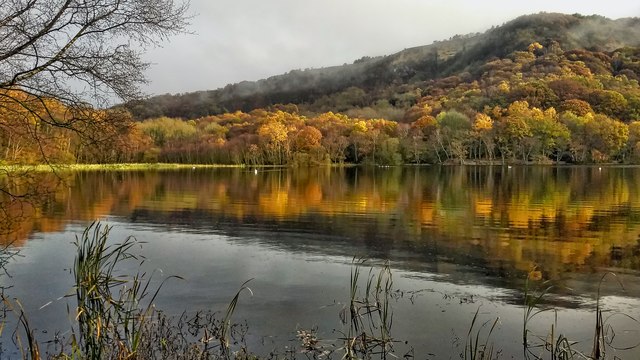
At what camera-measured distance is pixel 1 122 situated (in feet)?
31.1

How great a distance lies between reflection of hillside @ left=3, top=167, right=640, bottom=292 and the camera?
17422 mm

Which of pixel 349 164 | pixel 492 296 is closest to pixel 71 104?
pixel 492 296

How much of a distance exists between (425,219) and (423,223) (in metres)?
1.44

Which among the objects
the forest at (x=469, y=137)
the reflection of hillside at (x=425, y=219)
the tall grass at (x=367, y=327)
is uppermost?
the forest at (x=469, y=137)

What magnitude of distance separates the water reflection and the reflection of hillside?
53mm

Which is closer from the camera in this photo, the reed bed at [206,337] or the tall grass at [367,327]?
the reed bed at [206,337]

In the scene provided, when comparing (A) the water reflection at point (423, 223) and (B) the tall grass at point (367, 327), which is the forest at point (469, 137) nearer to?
(A) the water reflection at point (423, 223)

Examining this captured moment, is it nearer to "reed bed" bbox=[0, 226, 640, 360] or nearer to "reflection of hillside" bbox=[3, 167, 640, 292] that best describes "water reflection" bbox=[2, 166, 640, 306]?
"reflection of hillside" bbox=[3, 167, 640, 292]

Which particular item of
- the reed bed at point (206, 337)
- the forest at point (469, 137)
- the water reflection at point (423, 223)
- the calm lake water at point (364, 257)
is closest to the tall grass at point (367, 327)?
the reed bed at point (206, 337)

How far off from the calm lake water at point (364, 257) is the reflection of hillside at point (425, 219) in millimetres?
111

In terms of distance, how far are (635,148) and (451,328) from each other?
127598 millimetres

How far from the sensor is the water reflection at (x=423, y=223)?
15.9m

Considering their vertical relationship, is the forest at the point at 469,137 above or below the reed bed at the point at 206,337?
above

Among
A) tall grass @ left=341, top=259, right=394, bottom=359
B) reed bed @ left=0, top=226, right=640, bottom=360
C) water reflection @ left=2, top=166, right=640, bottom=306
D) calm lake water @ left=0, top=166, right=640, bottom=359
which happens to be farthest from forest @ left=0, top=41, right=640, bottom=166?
tall grass @ left=341, top=259, right=394, bottom=359
